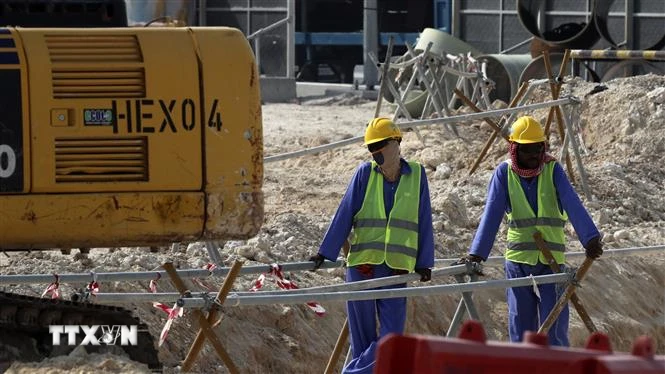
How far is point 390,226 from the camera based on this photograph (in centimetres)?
997

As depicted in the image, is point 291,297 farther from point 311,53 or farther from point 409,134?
point 311,53

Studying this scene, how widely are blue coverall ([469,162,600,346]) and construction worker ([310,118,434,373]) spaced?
649mm

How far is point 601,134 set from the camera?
20297 mm

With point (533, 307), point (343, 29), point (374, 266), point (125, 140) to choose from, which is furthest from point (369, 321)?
point (343, 29)

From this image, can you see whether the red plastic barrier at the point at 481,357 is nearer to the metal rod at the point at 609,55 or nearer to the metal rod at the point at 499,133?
the metal rod at the point at 499,133

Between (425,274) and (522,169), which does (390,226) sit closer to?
(425,274)

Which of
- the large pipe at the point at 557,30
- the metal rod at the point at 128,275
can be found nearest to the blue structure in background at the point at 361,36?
the large pipe at the point at 557,30

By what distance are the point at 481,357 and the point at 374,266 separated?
14.2ft

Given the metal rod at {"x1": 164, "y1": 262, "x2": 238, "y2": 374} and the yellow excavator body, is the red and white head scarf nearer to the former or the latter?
the metal rod at {"x1": 164, "y1": 262, "x2": 238, "y2": 374}

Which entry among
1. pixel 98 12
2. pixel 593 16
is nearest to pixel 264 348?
pixel 98 12

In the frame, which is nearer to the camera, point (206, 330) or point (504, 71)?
point (206, 330)

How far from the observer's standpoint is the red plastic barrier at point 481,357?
566 cm

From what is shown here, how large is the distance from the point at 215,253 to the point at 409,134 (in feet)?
34.7

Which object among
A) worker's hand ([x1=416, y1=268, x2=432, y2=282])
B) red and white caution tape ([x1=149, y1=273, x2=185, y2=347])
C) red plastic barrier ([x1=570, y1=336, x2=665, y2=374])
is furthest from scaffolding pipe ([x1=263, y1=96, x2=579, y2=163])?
red plastic barrier ([x1=570, y1=336, x2=665, y2=374])
